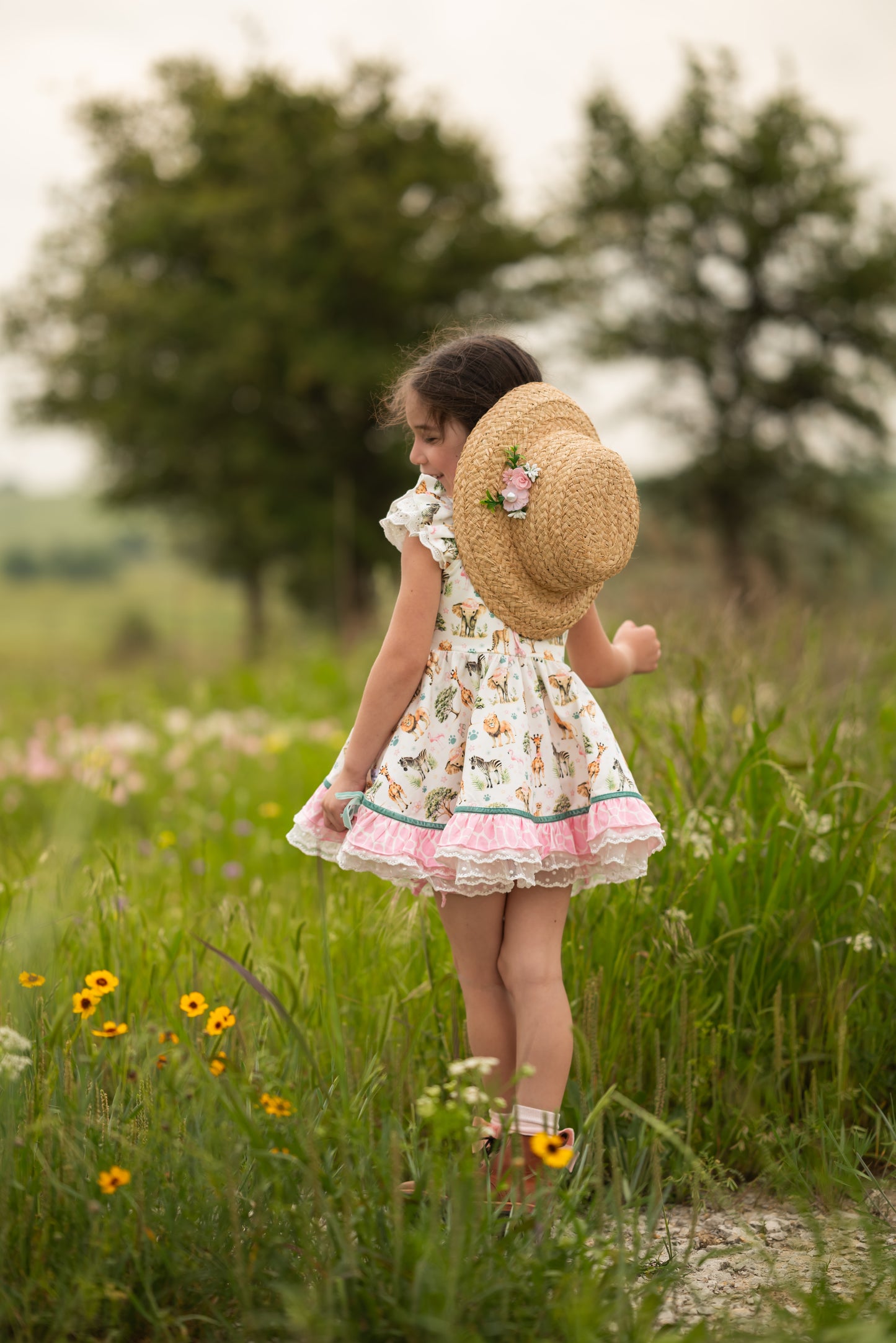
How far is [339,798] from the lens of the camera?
2.19 metres

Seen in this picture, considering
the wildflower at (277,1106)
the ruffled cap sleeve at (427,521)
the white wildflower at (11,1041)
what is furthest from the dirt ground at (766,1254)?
the ruffled cap sleeve at (427,521)

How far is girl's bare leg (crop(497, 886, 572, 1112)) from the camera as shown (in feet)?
6.67

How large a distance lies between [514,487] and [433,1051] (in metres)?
1.20

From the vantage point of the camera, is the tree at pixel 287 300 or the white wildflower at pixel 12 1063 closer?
the white wildflower at pixel 12 1063

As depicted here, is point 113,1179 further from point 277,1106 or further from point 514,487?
point 514,487

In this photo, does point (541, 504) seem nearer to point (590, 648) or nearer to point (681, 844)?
point (590, 648)

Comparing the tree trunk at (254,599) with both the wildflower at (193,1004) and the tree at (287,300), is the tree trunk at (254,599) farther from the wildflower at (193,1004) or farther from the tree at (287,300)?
the wildflower at (193,1004)

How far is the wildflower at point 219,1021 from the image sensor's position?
195 centimetres

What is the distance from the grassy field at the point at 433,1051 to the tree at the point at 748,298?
60.8ft

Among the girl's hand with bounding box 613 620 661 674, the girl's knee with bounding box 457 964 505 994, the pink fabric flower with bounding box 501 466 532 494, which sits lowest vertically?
the girl's knee with bounding box 457 964 505 994

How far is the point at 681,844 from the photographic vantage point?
102 inches

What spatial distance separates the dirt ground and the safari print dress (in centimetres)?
63

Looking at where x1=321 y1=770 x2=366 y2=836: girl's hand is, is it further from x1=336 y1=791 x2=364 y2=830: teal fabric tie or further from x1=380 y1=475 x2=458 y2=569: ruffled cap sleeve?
x1=380 y1=475 x2=458 y2=569: ruffled cap sleeve

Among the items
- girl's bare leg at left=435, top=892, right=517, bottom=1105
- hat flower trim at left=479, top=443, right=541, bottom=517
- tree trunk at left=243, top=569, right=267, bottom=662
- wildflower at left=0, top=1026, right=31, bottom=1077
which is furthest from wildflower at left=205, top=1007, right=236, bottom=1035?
tree trunk at left=243, top=569, right=267, bottom=662
